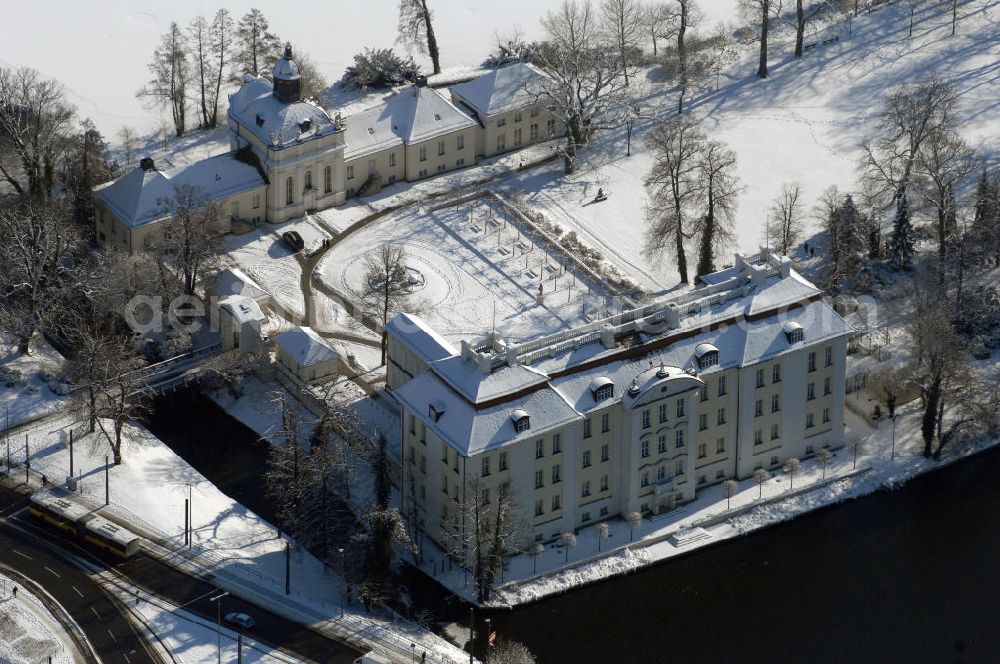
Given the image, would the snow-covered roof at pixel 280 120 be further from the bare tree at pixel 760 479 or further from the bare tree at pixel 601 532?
the bare tree at pixel 760 479

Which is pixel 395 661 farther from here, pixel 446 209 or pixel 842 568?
pixel 446 209

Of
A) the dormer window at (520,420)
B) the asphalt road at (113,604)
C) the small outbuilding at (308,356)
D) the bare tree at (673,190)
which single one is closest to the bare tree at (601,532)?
the dormer window at (520,420)

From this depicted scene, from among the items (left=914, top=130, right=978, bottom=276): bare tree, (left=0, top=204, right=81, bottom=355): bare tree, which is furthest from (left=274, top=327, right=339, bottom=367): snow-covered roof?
(left=914, top=130, right=978, bottom=276): bare tree

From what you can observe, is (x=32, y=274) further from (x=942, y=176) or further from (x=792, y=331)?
(x=942, y=176)

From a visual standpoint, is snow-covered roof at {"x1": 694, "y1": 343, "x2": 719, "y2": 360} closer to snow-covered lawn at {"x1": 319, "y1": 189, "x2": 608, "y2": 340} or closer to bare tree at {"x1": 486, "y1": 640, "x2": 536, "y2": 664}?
snow-covered lawn at {"x1": 319, "y1": 189, "x2": 608, "y2": 340}

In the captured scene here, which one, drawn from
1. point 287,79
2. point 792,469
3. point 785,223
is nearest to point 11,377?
point 287,79
